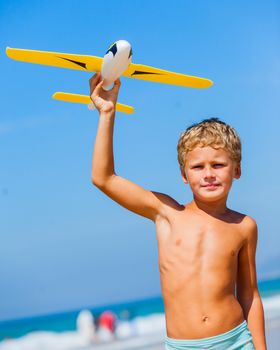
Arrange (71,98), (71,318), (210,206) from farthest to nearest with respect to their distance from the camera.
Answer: (71,318) < (71,98) < (210,206)

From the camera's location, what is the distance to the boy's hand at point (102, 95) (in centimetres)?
330

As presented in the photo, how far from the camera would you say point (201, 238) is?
11.3ft

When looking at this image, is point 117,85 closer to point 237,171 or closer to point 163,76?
point 163,76

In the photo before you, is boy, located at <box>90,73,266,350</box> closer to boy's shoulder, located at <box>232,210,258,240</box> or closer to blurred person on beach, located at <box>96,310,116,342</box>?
boy's shoulder, located at <box>232,210,258,240</box>

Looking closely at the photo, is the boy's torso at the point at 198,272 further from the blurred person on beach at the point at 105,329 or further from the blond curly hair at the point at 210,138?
the blurred person on beach at the point at 105,329

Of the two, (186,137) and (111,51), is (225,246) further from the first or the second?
(111,51)

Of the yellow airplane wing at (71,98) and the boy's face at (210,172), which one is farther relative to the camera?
the yellow airplane wing at (71,98)

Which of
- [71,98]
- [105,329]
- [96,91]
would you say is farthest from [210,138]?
[105,329]

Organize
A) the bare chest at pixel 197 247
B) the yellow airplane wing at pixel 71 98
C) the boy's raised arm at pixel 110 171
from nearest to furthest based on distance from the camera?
the boy's raised arm at pixel 110 171 → the bare chest at pixel 197 247 → the yellow airplane wing at pixel 71 98

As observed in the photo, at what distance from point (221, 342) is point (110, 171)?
0.93 metres

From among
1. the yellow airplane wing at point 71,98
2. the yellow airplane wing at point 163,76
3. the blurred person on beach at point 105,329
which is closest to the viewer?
the yellow airplane wing at point 163,76

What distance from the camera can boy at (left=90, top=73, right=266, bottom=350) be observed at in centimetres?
334

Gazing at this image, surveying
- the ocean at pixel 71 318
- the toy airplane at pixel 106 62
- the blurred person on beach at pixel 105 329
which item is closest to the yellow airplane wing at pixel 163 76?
the toy airplane at pixel 106 62

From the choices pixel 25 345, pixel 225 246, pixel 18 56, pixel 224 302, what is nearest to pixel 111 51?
pixel 18 56
